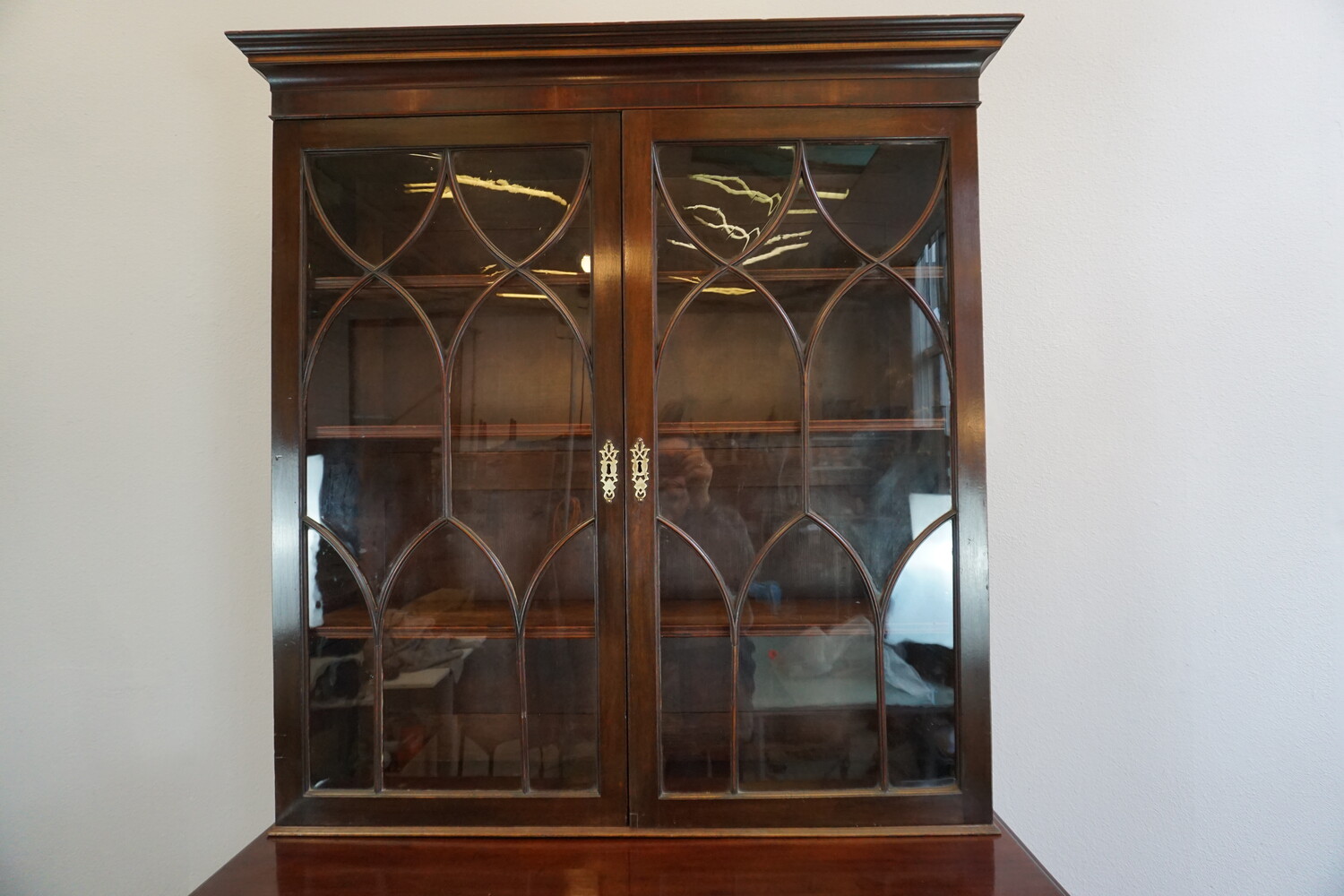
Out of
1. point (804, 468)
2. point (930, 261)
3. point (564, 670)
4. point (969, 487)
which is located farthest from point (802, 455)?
point (564, 670)

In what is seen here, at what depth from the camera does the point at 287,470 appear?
990mm

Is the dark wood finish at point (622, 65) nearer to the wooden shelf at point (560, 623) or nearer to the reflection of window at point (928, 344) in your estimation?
the reflection of window at point (928, 344)

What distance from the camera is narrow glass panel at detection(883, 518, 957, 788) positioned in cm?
98

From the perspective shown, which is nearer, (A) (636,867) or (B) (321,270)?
(A) (636,867)

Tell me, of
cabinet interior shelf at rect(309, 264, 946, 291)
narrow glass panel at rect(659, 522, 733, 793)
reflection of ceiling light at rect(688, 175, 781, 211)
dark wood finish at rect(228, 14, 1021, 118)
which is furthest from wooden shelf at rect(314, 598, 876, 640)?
dark wood finish at rect(228, 14, 1021, 118)

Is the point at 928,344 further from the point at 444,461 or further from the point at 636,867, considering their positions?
the point at 636,867

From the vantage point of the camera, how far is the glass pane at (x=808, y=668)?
989mm

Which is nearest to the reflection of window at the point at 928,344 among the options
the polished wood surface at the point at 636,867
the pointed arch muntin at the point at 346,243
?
the polished wood surface at the point at 636,867

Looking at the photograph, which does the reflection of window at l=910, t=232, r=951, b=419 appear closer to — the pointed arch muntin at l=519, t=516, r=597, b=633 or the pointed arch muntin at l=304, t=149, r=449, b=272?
the pointed arch muntin at l=519, t=516, r=597, b=633

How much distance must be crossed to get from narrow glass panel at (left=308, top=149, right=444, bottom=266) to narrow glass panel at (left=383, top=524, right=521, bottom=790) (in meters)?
0.45

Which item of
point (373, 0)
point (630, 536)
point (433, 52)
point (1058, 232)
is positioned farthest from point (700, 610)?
point (373, 0)

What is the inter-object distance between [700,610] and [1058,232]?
101 cm

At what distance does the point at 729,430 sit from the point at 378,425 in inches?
21.4

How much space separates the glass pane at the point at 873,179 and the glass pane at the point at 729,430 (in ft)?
0.61
